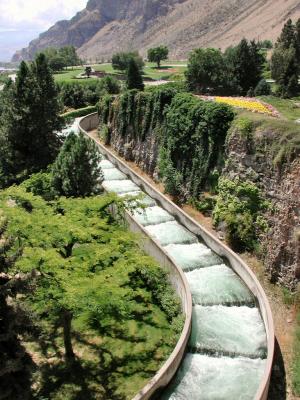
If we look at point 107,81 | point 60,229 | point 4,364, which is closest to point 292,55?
point 107,81

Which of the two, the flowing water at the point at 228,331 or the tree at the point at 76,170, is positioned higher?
the tree at the point at 76,170

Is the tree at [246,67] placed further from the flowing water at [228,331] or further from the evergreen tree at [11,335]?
the evergreen tree at [11,335]

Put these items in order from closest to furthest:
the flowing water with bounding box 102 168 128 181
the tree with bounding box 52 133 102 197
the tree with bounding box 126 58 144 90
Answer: the tree with bounding box 52 133 102 197, the flowing water with bounding box 102 168 128 181, the tree with bounding box 126 58 144 90

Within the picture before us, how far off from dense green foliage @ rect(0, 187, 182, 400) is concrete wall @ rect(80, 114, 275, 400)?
147 inches

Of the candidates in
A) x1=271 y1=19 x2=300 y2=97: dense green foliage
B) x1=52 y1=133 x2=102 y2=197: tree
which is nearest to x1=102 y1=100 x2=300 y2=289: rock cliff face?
x1=52 y1=133 x2=102 y2=197: tree

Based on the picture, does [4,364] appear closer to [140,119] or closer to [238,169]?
[238,169]

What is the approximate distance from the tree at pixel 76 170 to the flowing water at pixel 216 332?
5.24 meters

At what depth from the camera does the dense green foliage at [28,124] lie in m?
34.5

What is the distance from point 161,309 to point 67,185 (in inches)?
384

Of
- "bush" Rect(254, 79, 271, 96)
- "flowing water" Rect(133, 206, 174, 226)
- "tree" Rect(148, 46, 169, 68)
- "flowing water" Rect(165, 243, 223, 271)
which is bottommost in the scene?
"flowing water" Rect(165, 243, 223, 271)

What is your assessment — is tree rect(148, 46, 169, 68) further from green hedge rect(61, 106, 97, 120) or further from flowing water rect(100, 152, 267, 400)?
flowing water rect(100, 152, 267, 400)

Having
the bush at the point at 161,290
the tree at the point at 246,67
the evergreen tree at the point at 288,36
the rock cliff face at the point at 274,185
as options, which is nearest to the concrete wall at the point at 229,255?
the rock cliff face at the point at 274,185

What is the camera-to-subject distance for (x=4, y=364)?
39.9 feet

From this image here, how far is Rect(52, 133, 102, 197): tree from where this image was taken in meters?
26.1
